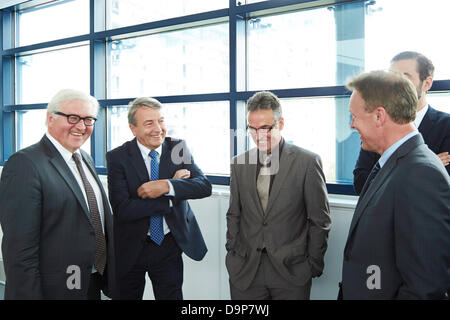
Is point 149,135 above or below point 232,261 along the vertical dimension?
above

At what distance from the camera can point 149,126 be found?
237 cm

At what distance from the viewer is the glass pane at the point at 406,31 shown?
2.51 m

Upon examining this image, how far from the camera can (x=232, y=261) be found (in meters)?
2.21

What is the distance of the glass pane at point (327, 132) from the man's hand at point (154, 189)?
1.30 meters

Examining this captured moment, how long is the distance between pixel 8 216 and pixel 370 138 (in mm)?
1497

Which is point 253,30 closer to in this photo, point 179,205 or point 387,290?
point 179,205

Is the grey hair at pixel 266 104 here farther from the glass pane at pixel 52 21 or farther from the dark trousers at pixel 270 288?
the glass pane at pixel 52 21

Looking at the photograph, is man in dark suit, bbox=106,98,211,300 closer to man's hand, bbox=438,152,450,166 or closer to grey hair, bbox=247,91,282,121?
grey hair, bbox=247,91,282,121

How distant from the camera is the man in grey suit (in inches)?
80.8

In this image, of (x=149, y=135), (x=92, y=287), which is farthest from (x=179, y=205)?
Answer: (x=92, y=287)

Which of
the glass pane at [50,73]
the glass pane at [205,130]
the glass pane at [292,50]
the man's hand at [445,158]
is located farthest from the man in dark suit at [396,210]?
the glass pane at [50,73]

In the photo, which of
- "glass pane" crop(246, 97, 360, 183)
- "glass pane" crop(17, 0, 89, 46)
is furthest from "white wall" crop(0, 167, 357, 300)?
"glass pane" crop(17, 0, 89, 46)

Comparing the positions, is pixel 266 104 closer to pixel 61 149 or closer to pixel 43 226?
A: pixel 61 149

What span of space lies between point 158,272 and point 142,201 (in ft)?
1.47
